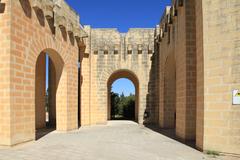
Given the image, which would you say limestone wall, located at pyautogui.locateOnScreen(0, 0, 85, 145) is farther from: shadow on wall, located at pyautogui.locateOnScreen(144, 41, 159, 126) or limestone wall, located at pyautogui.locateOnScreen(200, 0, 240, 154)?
shadow on wall, located at pyautogui.locateOnScreen(144, 41, 159, 126)

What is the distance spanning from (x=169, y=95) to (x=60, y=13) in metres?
6.57

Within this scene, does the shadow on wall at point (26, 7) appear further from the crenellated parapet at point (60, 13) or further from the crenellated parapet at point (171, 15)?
the crenellated parapet at point (171, 15)

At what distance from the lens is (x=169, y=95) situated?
11.5 metres

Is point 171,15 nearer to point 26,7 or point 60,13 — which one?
point 60,13

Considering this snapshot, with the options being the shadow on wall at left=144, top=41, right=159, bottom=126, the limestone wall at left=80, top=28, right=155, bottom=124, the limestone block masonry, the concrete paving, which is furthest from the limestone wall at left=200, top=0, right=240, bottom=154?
the limestone wall at left=80, top=28, right=155, bottom=124

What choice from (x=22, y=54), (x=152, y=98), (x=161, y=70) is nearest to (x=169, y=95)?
(x=161, y=70)

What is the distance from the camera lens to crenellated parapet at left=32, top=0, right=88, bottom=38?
8.05m

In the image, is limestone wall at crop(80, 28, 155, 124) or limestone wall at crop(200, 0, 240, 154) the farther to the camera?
limestone wall at crop(80, 28, 155, 124)

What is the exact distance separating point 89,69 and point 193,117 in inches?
286

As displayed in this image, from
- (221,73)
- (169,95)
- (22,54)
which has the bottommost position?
(169,95)

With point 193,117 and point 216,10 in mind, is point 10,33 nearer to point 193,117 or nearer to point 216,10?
point 216,10

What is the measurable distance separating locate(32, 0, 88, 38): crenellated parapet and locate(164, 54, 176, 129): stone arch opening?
192 inches

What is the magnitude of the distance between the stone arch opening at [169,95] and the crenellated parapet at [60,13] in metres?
4.88

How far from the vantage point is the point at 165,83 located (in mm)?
11516
